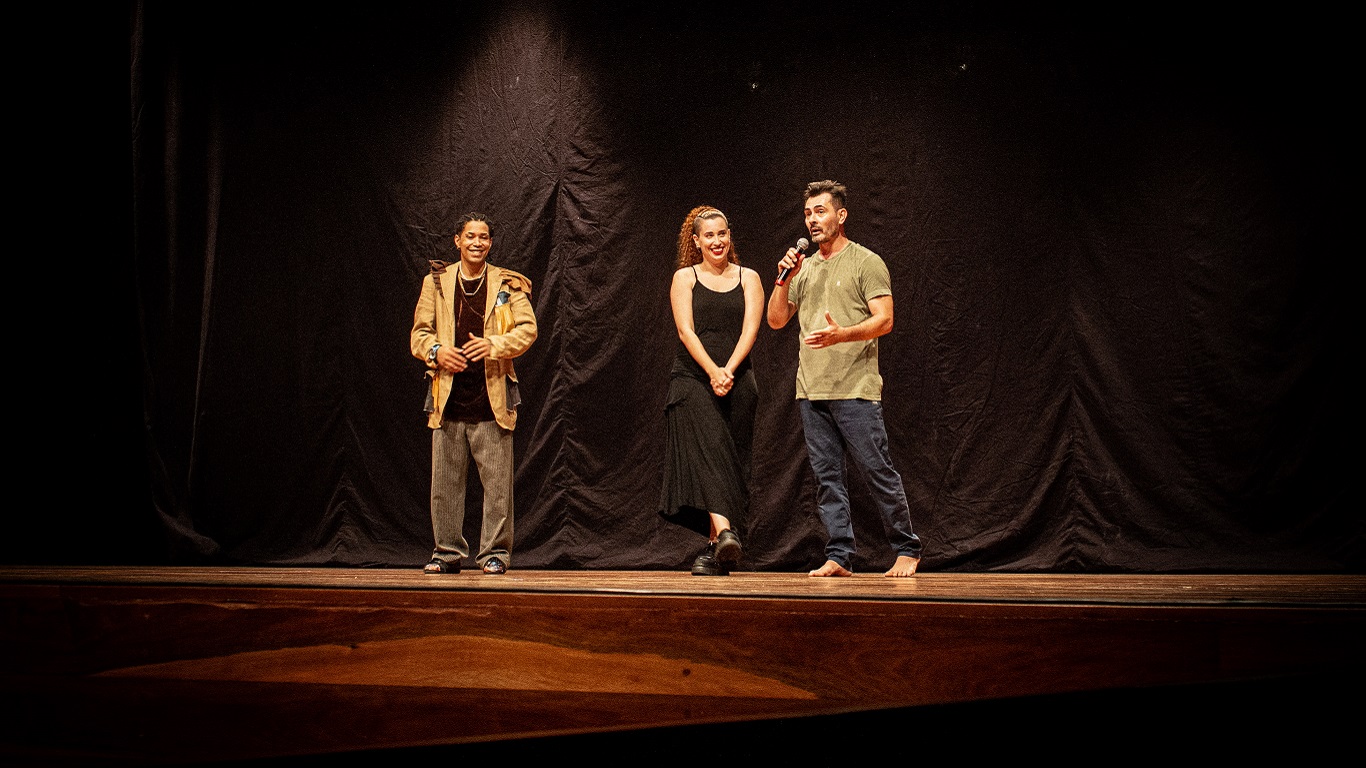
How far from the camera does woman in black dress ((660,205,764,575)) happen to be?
A: 4.29 meters

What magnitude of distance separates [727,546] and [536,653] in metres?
1.46

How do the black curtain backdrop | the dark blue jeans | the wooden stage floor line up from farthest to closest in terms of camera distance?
the black curtain backdrop < the dark blue jeans < the wooden stage floor

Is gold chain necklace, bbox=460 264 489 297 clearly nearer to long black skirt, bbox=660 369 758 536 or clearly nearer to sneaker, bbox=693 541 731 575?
long black skirt, bbox=660 369 758 536

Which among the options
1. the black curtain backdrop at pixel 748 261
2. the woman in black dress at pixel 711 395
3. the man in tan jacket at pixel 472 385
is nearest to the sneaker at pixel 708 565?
the woman in black dress at pixel 711 395

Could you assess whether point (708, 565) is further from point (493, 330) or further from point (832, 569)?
point (493, 330)

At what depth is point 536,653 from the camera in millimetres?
2795

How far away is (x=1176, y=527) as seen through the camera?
17.6 ft

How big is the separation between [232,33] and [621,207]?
9.28 feet

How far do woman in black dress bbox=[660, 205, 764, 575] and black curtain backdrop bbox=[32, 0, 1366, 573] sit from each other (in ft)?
4.36

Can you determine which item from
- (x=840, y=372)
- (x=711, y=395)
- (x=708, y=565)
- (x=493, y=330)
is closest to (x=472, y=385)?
(x=493, y=330)

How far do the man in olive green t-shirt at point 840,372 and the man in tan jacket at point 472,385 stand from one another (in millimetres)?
1221

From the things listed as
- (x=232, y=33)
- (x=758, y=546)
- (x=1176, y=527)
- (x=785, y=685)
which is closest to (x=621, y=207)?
(x=758, y=546)

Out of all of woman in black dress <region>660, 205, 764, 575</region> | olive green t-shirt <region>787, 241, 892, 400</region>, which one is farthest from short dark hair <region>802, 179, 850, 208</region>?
woman in black dress <region>660, 205, 764, 575</region>

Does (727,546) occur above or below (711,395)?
below
